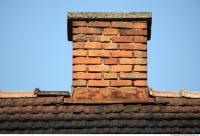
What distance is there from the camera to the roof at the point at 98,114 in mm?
3814

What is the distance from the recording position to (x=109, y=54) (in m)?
4.58

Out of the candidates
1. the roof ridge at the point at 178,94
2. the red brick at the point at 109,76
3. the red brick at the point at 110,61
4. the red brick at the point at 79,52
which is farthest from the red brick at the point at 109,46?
the roof ridge at the point at 178,94

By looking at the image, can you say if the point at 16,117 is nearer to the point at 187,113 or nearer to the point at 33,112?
the point at 33,112

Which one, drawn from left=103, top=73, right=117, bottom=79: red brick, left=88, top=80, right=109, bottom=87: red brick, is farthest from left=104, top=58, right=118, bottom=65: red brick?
left=88, top=80, right=109, bottom=87: red brick

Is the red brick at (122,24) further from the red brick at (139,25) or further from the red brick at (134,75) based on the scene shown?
the red brick at (134,75)

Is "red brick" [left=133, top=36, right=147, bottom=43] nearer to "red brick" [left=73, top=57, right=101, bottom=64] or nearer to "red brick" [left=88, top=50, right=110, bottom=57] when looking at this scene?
"red brick" [left=88, top=50, right=110, bottom=57]

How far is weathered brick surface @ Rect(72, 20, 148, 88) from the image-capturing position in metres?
4.46

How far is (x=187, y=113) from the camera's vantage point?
4.06m

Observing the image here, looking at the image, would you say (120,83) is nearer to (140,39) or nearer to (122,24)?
(140,39)

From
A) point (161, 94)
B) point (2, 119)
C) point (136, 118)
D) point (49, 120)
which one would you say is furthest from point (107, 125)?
point (2, 119)

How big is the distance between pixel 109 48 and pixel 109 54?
91 millimetres

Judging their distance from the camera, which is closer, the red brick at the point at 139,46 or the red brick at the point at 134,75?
the red brick at the point at 134,75

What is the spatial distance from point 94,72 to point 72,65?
12.9 inches

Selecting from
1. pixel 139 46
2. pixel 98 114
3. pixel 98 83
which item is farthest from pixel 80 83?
pixel 139 46
